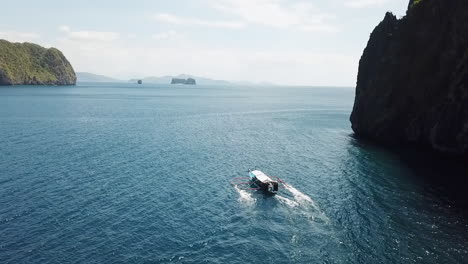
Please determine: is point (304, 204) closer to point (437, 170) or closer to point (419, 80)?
point (437, 170)

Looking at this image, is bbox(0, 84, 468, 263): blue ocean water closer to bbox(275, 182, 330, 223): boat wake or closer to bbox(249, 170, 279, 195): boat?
bbox(275, 182, 330, 223): boat wake

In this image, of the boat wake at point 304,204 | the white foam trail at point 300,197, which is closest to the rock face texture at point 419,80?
the white foam trail at point 300,197

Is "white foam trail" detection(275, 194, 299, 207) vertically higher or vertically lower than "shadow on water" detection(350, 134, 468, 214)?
lower

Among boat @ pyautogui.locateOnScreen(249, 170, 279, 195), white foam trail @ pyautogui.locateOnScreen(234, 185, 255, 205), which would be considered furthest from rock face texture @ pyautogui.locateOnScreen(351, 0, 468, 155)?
white foam trail @ pyautogui.locateOnScreen(234, 185, 255, 205)

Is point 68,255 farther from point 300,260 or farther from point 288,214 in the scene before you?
point 288,214

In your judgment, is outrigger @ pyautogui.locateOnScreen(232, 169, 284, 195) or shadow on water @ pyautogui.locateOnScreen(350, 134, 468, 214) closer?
shadow on water @ pyautogui.locateOnScreen(350, 134, 468, 214)

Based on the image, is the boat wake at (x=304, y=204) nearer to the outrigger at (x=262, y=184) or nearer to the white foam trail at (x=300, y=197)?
the white foam trail at (x=300, y=197)
